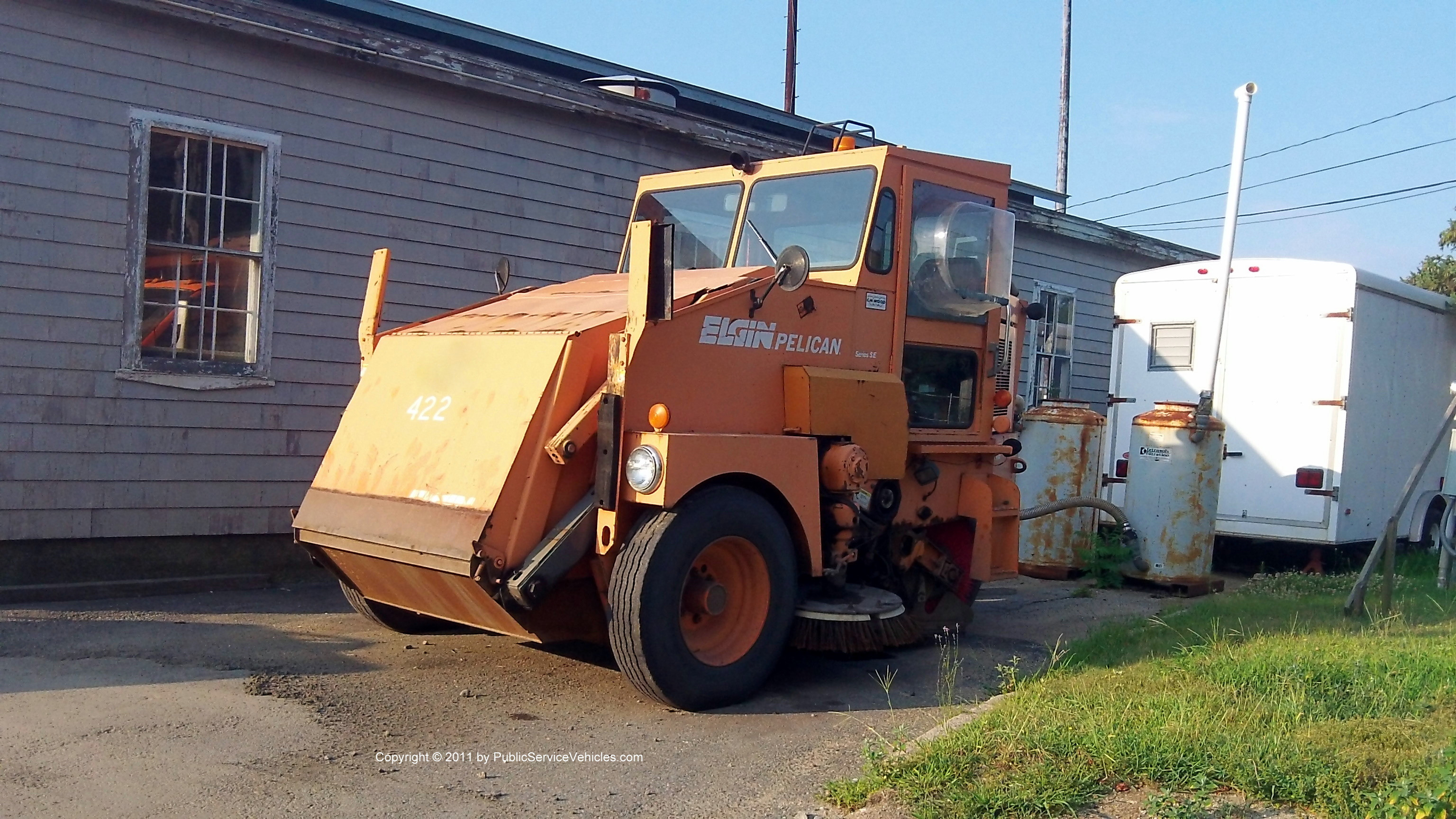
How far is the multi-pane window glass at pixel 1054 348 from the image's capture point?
15305 millimetres

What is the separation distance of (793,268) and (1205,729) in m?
2.71

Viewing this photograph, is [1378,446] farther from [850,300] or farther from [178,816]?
[178,816]

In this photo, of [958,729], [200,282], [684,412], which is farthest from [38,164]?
[958,729]

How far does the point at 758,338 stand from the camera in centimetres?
595

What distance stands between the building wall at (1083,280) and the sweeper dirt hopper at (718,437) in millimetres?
7735

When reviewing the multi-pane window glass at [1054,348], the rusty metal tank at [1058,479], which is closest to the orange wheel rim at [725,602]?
the rusty metal tank at [1058,479]

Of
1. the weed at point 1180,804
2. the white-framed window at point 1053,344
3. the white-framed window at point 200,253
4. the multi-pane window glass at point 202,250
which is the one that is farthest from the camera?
the white-framed window at point 1053,344

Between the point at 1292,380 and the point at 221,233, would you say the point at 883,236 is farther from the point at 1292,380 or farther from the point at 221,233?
the point at 1292,380

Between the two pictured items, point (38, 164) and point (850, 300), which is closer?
point (850, 300)

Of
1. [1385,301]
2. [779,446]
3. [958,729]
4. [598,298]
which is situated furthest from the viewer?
[1385,301]

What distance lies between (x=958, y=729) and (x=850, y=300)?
8.24 ft

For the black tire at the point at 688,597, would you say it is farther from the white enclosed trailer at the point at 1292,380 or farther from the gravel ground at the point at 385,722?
the white enclosed trailer at the point at 1292,380

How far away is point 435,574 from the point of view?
210 inches

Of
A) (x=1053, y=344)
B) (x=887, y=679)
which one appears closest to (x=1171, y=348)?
(x=1053, y=344)
